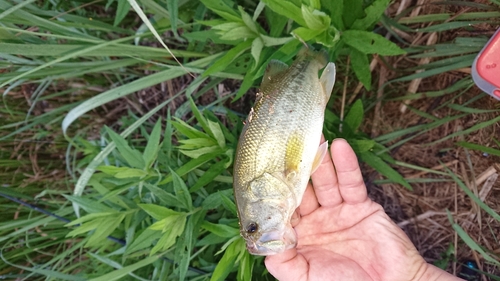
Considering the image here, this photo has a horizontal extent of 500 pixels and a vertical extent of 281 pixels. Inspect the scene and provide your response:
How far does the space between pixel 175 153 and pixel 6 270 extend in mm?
2251

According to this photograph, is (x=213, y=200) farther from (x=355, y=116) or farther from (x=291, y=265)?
(x=355, y=116)

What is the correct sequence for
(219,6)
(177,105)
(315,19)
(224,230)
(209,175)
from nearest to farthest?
(315,19) → (219,6) → (224,230) → (209,175) → (177,105)

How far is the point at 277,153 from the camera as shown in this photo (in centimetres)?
Result: 232

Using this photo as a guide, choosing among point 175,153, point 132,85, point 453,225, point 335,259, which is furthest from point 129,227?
point 453,225

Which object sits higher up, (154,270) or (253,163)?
(253,163)

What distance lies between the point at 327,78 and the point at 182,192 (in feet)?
4.07

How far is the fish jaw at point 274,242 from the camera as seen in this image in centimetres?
230

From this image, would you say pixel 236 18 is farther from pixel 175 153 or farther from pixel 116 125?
pixel 116 125

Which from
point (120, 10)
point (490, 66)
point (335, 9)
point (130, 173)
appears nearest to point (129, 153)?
point (130, 173)

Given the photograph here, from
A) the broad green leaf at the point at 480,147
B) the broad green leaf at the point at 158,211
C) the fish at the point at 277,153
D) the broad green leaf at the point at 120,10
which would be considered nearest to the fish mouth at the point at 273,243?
the fish at the point at 277,153

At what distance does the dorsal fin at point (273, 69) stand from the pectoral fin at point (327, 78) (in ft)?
0.77

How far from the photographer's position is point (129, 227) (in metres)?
3.33

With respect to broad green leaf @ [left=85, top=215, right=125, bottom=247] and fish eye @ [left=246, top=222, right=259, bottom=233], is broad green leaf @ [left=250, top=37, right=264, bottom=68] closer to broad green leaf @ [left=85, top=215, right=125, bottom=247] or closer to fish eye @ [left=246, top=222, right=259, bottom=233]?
fish eye @ [left=246, top=222, right=259, bottom=233]

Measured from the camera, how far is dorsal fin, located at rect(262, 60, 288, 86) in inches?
94.5
